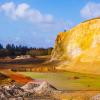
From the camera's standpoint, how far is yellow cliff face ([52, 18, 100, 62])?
60.7 meters

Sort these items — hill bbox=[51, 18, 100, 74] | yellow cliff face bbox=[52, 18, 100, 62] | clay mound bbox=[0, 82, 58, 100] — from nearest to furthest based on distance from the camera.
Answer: clay mound bbox=[0, 82, 58, 100] → hill bbox=[51, 18, 100, 74] → yellow cliff face bbox=[52, 18, 100, 62]

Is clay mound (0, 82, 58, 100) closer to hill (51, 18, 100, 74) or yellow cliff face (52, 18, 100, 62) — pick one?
hill (51, 18, 100, 74)

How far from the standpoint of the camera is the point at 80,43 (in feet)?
213

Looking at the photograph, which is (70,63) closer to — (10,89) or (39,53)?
(10,89)

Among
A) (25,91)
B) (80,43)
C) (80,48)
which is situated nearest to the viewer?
(25,91)

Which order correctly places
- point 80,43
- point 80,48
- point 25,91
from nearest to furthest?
point 25,91 < point 80,48 < point 80,43

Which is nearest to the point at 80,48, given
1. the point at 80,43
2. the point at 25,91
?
the point at 80,43

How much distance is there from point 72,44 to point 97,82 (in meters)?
23.5

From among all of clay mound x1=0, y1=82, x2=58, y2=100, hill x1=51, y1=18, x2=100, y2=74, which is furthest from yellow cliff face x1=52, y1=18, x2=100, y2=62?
clay mound x1=0, y1=82, x2=58, y2=100

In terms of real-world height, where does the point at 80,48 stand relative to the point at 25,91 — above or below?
above

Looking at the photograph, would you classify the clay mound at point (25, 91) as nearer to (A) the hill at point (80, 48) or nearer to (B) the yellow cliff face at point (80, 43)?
(A) the hill at point (80, 48)

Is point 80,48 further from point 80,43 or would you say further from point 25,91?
point 25,91

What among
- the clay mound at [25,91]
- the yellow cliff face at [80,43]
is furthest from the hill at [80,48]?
the clay mound at [25,91]

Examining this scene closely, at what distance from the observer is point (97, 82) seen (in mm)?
43250
